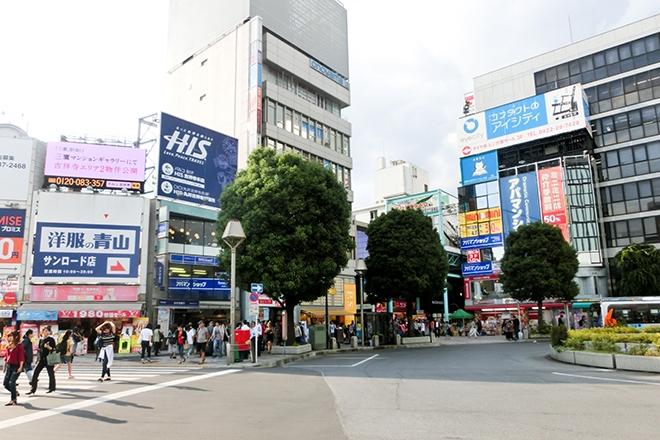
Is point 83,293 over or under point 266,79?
under

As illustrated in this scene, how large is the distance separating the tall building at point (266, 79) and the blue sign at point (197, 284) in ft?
4.18

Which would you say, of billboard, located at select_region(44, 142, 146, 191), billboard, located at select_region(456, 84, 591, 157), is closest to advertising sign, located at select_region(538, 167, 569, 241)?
billboard, located at select_region(456, 84, 591, 157)

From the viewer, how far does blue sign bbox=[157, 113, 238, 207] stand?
32.4 metres

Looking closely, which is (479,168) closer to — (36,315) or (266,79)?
(266,79)

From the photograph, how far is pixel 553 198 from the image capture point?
52719 mm

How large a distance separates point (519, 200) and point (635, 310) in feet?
76.4

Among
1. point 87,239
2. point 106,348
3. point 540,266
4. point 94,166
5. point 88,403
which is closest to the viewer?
point 88,403

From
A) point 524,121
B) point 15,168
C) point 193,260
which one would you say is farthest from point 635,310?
point 15,168

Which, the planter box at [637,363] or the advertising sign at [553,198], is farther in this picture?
the advertising sign at [553,198]

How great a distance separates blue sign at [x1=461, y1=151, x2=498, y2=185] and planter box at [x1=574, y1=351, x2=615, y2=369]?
→ 43.9m

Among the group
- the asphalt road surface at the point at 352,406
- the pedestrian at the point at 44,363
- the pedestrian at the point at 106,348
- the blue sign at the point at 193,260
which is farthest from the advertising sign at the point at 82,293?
Result: the pedestrian at the point at 44,363

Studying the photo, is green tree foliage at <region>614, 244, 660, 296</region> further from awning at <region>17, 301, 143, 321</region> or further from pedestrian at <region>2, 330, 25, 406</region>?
pedestrian at <region>2, 330, 25, 406</region>

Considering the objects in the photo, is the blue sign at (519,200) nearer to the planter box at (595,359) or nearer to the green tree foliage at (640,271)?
the green tree foliage at (640,271)

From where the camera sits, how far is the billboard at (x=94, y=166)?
95.1ft
